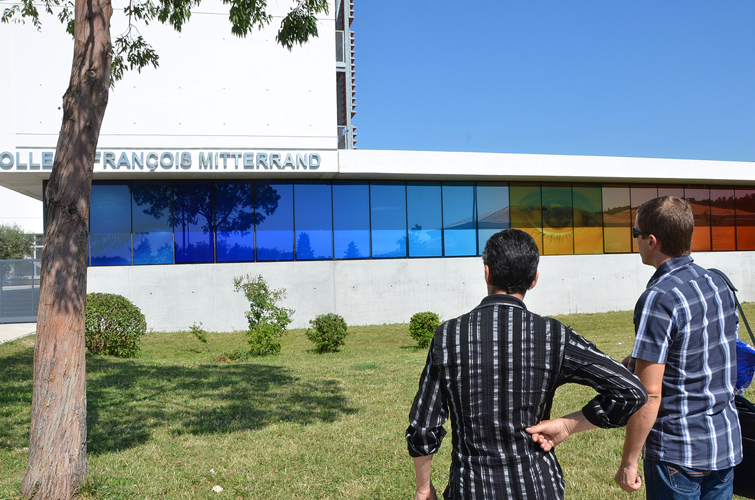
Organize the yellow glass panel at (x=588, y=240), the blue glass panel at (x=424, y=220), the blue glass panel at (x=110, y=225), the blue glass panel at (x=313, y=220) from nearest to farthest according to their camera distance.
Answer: the blue glass panel at (x=110, y=225) → the blue glass panel at (x=313, y=220) → the blue glass panel at (x=424, y=220) → the yellow glass panel at (x=588, y=240)

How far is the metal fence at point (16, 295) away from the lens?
19688 mm

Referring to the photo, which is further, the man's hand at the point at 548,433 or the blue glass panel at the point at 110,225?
the blue glass panel at the point at 110,225

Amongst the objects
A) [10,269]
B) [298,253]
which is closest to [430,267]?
[298,253]

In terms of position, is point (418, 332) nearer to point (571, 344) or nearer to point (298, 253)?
point (298, 253)

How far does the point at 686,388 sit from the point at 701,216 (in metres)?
26.7

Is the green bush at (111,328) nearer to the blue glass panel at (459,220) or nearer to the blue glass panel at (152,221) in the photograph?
the blue glass panel at (152,221)

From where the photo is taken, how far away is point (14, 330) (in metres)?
17.2

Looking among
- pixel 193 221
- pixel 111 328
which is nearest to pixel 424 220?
pixel 193 221

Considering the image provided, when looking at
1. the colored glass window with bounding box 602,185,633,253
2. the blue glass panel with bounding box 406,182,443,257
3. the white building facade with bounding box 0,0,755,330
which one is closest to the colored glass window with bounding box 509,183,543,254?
the white building facade with bounding box 0,0,755,330

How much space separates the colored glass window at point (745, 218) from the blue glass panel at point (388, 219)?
15843 millimetres

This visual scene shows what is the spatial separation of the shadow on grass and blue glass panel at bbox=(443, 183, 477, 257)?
479 inches

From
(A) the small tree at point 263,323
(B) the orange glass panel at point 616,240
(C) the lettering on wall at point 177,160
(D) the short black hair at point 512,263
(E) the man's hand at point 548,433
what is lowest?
(A) the small tree at point 263,323

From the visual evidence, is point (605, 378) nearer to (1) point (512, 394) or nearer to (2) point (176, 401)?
(1) point (512, 394)

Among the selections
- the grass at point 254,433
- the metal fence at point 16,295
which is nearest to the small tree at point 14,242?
the metal fence at point 16,295
